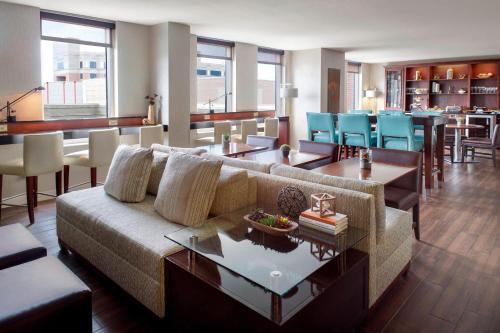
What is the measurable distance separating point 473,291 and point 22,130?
16.2ft

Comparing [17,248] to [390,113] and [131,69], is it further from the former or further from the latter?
[390,113]

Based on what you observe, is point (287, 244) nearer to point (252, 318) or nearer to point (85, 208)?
point (252, 318)

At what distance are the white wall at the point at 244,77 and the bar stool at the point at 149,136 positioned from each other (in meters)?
2.84

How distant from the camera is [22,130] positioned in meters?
4.86

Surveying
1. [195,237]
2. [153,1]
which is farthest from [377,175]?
[153,1]

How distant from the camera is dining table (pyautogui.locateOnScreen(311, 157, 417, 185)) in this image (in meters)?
3.07

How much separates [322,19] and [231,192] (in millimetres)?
3961

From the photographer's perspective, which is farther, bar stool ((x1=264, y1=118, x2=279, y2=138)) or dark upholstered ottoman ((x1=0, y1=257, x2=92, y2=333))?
bar stool ((x1=264, y1=118, x2=279, y2=138))

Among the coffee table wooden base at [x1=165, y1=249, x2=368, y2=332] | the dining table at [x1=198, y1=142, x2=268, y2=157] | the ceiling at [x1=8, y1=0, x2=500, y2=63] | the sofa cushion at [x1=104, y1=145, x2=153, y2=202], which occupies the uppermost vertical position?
the ceiling at [x1=8, y1=0, x2=500, y2=63]

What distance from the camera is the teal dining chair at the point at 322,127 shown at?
619 cm

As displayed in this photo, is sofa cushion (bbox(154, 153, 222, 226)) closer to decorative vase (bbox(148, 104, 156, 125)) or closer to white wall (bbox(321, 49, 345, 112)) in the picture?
decorative vase (bbox(148, 104, 156, 125))

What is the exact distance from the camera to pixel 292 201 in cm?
240

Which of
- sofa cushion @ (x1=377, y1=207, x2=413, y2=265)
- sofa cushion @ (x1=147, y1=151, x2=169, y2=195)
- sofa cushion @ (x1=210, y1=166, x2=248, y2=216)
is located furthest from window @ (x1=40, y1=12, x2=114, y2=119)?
sofa cushion @ (x1=377, y1=207, x2=413, y2=265)

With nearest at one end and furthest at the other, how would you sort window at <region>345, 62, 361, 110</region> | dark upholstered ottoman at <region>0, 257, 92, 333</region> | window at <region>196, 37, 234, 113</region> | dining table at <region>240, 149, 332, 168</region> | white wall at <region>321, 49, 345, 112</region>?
1. dark upholstered ottoman at <region>0, 257, 92, 333</region>
2. dining table at <region>240, 149, 332, 168</region>
3. window at <region>196, 37, 234, 113</region>
4. white wall at <region>321, 49, 345, 112</region>
5. window at <region>345, 62, 361, 110</region>
